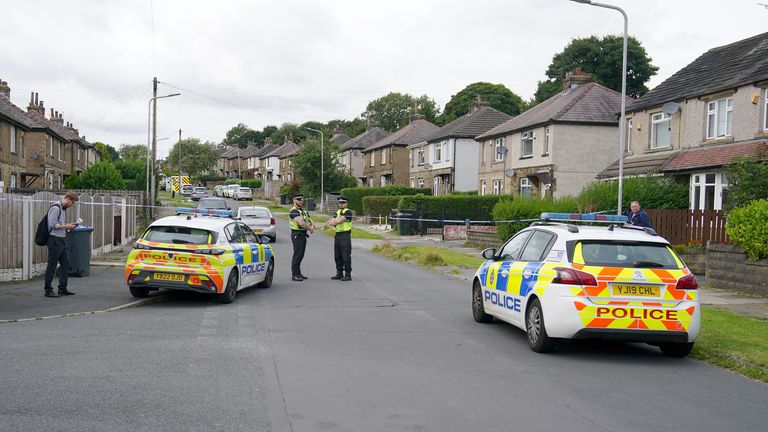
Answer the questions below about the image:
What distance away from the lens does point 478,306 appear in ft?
35.7

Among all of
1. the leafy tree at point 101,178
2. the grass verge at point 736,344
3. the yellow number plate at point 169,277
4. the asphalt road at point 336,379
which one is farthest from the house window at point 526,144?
the yellow number plate at point 169,277

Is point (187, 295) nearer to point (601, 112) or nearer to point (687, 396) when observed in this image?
point (687, 396)

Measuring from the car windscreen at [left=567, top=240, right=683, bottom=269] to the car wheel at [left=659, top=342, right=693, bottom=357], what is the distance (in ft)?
3.09

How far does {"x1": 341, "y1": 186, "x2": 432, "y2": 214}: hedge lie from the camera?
2146 inches

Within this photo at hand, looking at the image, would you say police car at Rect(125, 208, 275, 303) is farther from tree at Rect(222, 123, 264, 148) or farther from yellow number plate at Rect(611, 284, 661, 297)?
tree at Rect(222, 123, 264, 148)

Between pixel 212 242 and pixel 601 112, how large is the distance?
98.6 feet

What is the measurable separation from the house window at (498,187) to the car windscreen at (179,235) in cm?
3326

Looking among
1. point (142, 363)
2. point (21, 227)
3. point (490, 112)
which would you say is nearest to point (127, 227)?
point (21, 227)

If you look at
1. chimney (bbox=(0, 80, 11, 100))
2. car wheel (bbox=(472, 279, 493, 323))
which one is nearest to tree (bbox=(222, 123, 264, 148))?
chimney (bbox=(0, 80, 11, 100))

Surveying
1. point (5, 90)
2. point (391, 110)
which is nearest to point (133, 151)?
point (391, 110)

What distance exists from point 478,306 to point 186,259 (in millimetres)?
4782

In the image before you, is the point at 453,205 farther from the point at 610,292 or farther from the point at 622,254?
the point at 610,292

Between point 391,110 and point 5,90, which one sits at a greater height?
point 391,110

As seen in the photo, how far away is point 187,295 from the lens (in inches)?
528
